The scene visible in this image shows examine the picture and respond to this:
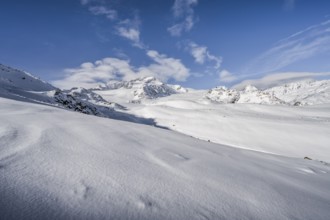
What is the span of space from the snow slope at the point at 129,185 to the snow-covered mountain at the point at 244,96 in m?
69.7

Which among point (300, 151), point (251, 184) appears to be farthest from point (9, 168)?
point (300, 151)

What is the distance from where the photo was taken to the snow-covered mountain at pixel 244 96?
226ft

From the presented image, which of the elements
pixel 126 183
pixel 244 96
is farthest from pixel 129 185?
pixel 244 96

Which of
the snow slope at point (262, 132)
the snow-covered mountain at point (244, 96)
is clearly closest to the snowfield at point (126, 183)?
the snow slope at point (262, 132)

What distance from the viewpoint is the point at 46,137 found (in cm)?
363

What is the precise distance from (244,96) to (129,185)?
78.0m

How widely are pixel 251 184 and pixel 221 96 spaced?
271 ft

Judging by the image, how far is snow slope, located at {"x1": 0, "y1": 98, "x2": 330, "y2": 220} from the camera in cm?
192

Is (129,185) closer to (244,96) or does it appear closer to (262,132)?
(262,132)

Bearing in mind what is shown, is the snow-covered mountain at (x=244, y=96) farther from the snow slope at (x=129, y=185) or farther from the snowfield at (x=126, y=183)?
the snow slope at (x=129, y=185)

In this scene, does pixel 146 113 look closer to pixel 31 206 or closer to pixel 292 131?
pixel 292 131

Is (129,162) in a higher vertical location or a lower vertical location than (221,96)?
lower

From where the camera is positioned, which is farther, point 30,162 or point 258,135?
point 258,135

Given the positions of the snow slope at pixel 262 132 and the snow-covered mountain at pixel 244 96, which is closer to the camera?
the snow slope at pixel 262 132
